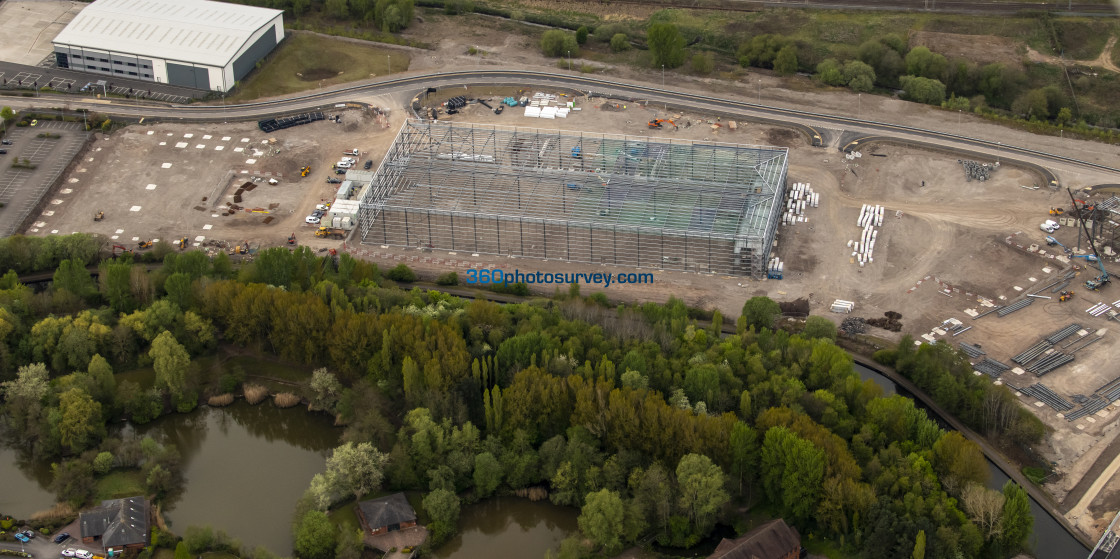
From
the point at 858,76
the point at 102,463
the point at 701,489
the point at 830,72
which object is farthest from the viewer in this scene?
the point at 830,72

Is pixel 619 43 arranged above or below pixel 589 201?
above

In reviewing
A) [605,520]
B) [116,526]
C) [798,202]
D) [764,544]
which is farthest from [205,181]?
[764,544]

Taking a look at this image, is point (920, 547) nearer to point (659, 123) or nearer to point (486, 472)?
point (486, 472)

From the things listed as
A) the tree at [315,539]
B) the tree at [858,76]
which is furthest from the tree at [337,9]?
the tree at [315,539]

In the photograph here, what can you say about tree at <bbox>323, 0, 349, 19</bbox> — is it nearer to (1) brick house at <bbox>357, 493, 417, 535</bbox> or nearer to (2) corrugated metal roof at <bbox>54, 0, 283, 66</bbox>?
(2) corrugated metal roof at <bbox>54, 0, 283, 66</bbox>

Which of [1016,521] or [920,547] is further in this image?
[1016,521]

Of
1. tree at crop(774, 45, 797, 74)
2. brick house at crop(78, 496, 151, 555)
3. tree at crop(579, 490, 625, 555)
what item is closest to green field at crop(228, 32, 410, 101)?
tree at crop(774, 45, 797, 74)
